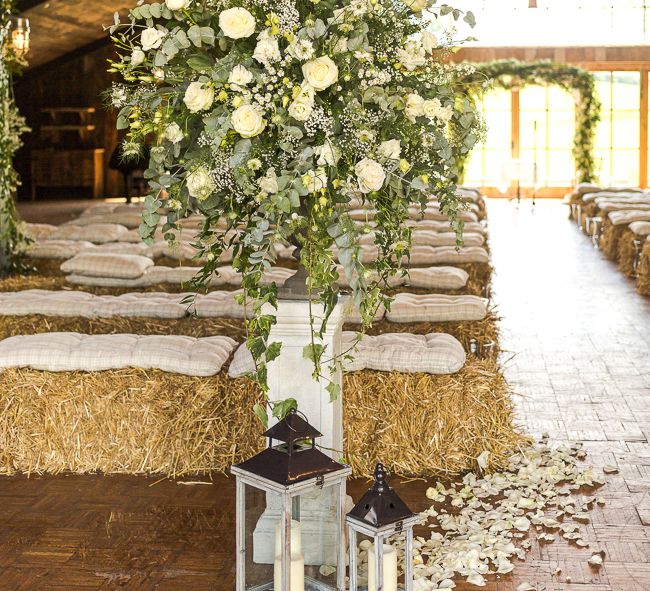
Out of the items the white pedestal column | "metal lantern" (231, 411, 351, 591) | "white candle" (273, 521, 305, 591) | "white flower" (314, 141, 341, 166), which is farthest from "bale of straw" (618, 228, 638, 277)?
A: "white candle" (273, 521, 305, 591)

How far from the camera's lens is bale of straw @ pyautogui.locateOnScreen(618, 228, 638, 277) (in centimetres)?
929

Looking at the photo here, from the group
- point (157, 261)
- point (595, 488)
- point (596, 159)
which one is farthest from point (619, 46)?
point (595, 488)

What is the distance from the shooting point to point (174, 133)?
2.83 meters

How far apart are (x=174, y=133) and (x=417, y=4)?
74 cm

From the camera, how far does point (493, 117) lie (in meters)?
18.4

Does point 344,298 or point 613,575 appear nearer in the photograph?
point 613,575

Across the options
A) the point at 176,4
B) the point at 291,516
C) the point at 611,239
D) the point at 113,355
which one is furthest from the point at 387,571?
the point at 611,239

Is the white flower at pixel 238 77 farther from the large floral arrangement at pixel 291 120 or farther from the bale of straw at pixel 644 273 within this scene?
the bale of straw at pixel 644 273

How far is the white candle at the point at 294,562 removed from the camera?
2662 millimetres

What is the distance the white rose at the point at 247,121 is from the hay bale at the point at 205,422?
1605mm

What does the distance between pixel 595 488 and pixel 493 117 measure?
49.6ft

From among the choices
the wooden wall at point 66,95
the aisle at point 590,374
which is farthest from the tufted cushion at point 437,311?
the wooden wall at point 66,95

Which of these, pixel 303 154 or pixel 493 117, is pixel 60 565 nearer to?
pixel 303 154

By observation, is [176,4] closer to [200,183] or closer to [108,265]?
[200,183]
